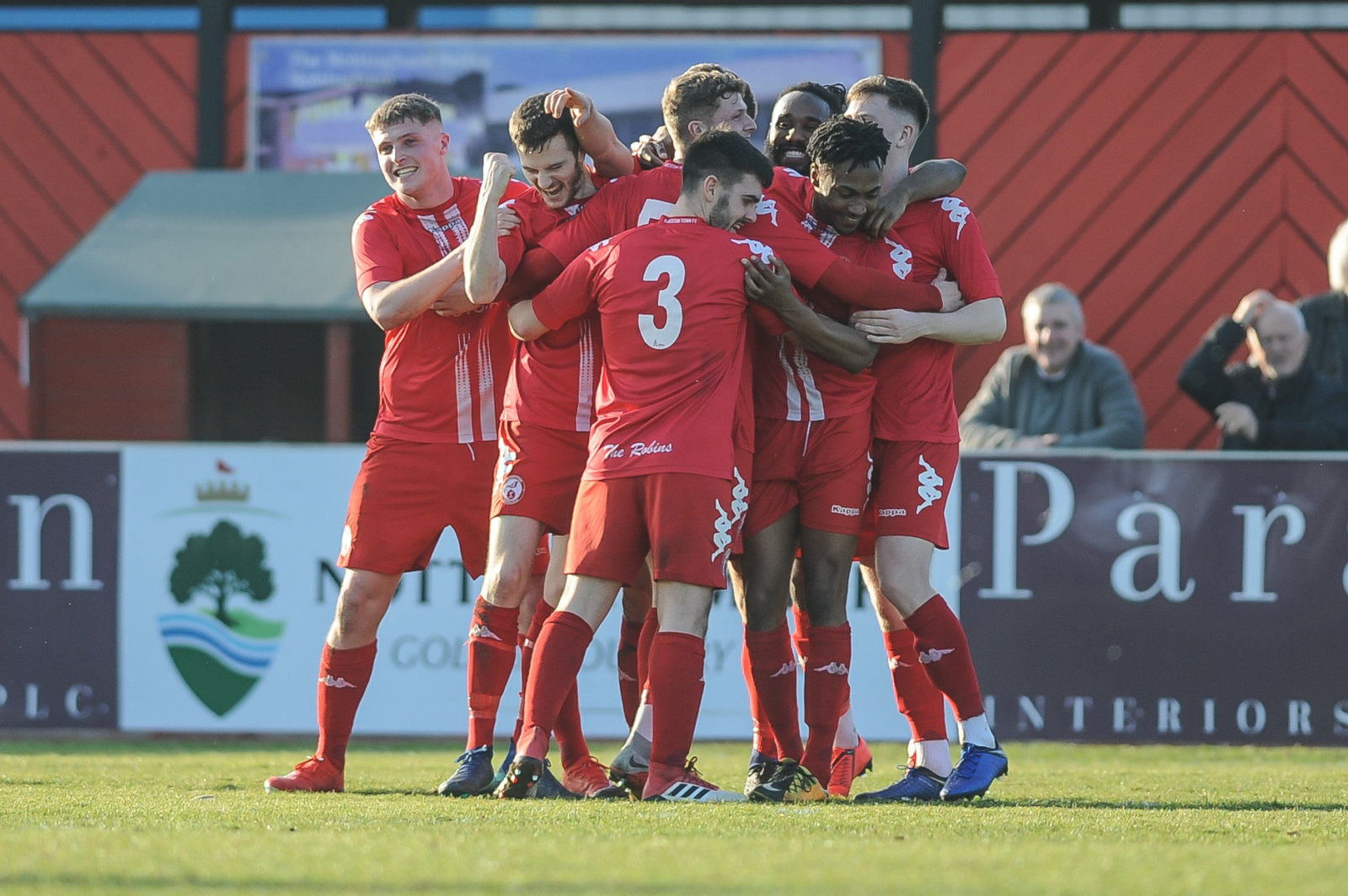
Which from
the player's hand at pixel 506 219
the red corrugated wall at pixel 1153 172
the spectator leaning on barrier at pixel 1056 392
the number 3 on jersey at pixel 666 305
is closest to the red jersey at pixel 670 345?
the number 3 on jersey at pixel 666 305

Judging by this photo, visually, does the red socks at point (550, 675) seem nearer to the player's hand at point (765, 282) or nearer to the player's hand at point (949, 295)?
the player's hand at point (765, 282)

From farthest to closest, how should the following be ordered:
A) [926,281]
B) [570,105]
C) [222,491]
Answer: [222,491]
[926,281]
[570,105]

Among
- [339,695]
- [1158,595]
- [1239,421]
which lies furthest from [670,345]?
[1239,421]

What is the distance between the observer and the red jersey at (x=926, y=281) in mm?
5520

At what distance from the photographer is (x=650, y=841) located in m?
4.00

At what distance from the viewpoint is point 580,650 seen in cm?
510

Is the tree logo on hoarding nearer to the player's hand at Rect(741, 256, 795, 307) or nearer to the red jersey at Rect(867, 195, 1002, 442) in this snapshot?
the red jersey at Rect(867, 195, 1002, 442)

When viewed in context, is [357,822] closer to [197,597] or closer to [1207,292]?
[197,597]

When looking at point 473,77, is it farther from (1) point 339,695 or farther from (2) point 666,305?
(2) point 666,305

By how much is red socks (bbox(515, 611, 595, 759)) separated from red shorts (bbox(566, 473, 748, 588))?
6.7 inches

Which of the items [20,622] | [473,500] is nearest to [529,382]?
[473,500]

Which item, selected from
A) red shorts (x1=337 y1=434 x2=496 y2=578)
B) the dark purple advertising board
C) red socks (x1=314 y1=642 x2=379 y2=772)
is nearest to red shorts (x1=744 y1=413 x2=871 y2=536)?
red shorts (x1=337 y1=434 x2=496 y2=578)

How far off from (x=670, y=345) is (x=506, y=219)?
776mm

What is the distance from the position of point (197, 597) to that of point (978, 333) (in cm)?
449
